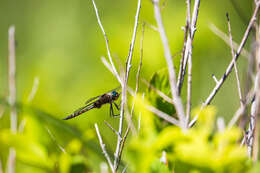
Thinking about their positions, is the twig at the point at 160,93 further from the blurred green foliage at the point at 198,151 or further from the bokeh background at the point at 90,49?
the bokeh background at the point at 90,49

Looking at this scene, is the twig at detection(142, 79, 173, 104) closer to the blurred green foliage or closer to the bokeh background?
the blurred green foliage

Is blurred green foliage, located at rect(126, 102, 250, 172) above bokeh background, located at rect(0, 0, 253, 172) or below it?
above

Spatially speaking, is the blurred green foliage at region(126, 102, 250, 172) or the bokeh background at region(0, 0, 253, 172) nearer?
the blurred green foliage at region(126, 102, 250, 172)

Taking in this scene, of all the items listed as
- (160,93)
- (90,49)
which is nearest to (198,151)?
(160,93)

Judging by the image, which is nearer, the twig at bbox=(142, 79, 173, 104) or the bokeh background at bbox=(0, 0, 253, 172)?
the twig at bbox=(142, 79, 173, 104)

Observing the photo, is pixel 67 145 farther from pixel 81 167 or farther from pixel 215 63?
pixel 215 63

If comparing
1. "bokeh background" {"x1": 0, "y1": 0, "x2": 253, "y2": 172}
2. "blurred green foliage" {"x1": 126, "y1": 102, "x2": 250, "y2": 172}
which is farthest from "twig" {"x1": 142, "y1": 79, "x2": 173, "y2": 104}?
"bokeh background" {"x1": 0, "y1": 0, "x2": 253, "y2": 172}

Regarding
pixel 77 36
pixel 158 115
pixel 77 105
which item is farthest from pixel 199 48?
pixel 158 115

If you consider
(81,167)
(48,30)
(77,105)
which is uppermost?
(81,167)
